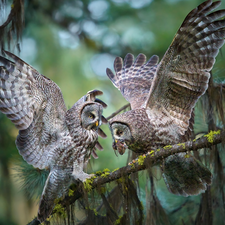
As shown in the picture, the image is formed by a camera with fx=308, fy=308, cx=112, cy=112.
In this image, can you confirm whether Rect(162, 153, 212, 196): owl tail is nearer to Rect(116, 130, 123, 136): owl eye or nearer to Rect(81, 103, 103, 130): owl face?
Rect(116, 130, 123, 136): owl eye

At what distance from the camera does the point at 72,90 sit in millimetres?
5621

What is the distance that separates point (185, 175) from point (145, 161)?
1.04m

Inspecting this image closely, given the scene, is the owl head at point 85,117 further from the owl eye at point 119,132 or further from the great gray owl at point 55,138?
the owl eye at point 119,132

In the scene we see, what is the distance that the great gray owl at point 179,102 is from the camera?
8.70 feet

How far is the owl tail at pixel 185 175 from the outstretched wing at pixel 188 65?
0.36 m

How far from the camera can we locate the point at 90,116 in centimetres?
299

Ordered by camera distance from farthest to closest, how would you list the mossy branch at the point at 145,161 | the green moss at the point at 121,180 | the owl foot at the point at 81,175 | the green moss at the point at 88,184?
1. the owl foot at the point at 81,175
2. the green moss at the point at 88,184
3. the green moss at the point at 121,180
4. the mossy branch at the point at 145,161

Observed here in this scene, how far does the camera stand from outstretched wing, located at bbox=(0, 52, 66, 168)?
2.66 meters

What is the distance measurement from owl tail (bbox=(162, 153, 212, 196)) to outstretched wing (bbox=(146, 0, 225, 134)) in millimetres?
360

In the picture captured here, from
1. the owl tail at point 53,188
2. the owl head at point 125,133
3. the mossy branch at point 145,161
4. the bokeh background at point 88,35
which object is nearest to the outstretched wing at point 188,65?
the owl head at point 125,133

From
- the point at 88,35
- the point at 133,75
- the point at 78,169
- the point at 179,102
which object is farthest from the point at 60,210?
the point at 88,35

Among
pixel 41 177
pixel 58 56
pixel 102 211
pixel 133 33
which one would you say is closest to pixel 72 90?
pixel 58 56

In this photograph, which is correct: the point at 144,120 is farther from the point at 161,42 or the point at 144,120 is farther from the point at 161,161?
the point at 161,42

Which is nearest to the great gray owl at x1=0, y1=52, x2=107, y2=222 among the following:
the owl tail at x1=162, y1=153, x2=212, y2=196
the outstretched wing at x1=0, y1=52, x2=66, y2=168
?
the outstretched wing at x1=0, y1=52, x2=66, y2=168
